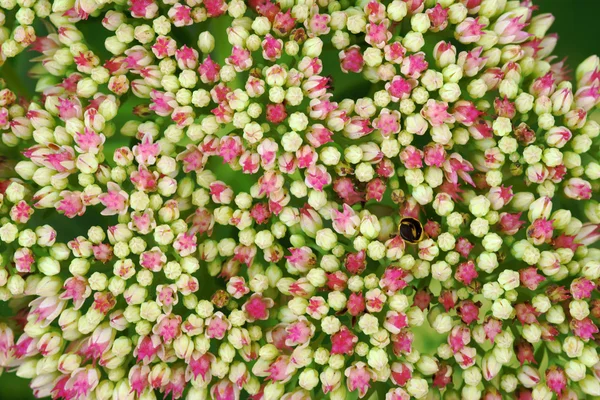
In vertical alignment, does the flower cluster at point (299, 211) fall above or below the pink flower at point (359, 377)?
above

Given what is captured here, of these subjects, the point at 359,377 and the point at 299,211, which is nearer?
the point at 359,377

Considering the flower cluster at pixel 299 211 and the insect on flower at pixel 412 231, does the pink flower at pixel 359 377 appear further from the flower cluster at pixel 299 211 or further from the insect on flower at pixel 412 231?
the insect on flower at pixel 412 231

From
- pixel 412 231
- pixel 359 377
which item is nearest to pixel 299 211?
pixel 412 231

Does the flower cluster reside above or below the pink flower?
above

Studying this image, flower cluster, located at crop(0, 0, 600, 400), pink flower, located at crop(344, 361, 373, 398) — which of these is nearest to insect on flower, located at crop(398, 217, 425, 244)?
flower cluster, located at crop(0, 0, 600, 400)

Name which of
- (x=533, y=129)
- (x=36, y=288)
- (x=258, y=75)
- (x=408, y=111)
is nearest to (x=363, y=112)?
(x=408, y=111)

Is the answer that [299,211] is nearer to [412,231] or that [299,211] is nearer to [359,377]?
[412,231]

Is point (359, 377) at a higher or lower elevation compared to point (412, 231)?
lower

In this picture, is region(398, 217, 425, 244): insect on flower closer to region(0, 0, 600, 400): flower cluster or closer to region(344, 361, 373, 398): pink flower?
region(0, 0, 600, 400): flower cluster

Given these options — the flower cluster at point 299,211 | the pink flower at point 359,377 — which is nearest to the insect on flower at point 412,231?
the flower cluster at point 299,211
